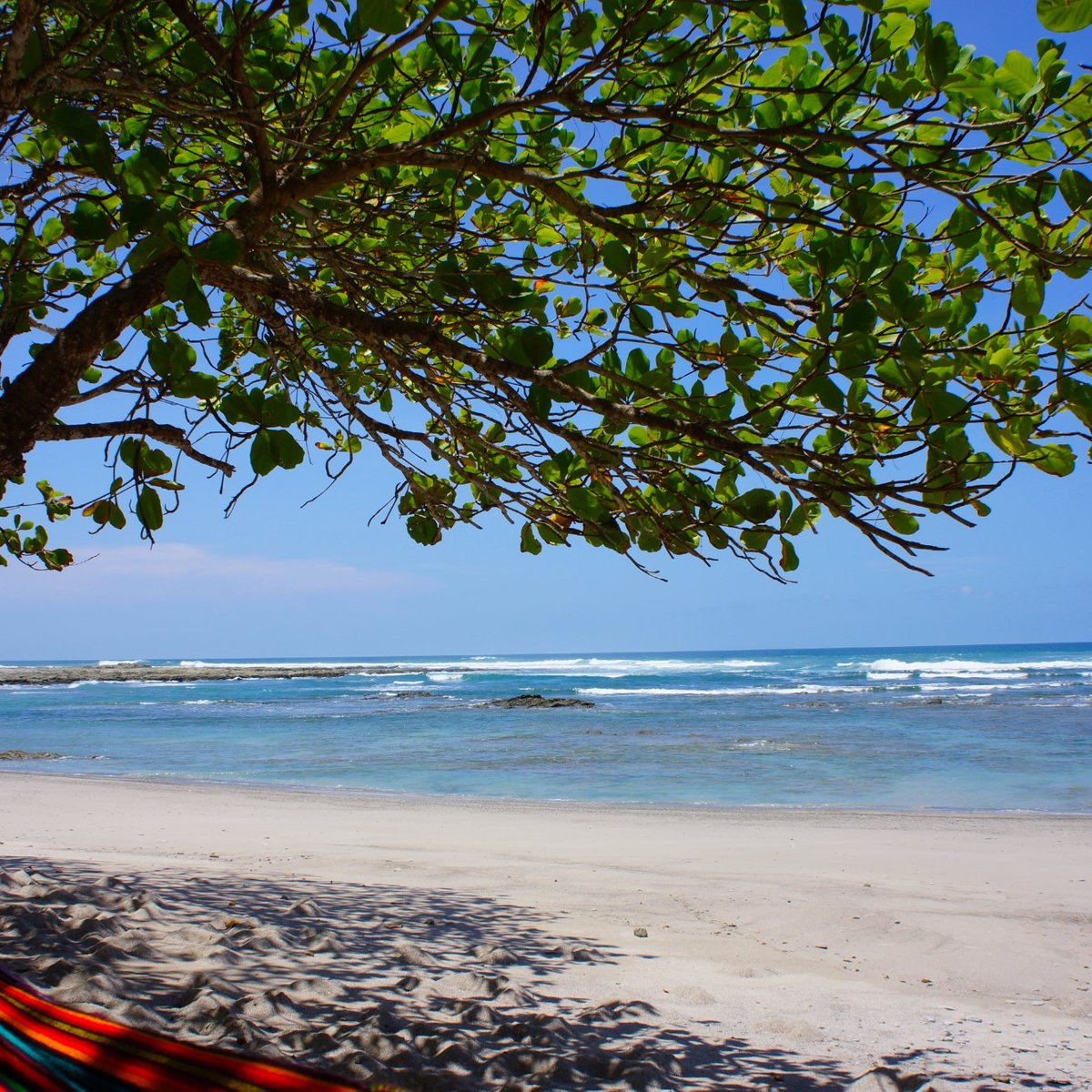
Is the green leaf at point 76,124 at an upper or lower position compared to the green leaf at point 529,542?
upper

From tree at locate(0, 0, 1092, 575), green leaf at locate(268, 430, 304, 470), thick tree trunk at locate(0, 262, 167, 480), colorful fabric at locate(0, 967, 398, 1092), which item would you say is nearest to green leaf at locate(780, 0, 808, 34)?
tree at locate(0, 0, 1092, 575)

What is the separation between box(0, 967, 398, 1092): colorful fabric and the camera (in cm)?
190

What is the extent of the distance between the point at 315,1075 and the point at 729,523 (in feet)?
5.42

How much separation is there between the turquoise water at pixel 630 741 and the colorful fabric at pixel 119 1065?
9.58 meters

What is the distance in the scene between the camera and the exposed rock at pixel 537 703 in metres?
27.9

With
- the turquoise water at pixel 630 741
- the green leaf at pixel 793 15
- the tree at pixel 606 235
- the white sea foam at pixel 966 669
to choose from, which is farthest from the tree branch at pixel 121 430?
the white sea foam at pixel 966 669

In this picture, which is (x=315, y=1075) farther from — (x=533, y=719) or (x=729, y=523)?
(x=533, y=719)

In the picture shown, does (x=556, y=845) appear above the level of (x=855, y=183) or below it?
below

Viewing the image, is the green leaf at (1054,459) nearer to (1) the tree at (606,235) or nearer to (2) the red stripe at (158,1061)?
(1) the tree at (606,235)

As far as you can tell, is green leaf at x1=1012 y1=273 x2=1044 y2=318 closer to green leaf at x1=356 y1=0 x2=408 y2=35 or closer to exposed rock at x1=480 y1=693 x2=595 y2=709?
green leaf at x1=356 y1=0 x2=408 y2=35

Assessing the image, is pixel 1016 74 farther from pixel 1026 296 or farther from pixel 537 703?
pixel 537 703

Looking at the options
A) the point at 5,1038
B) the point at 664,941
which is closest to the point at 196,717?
the point at 664,941

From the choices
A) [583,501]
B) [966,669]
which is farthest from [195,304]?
[966,669]

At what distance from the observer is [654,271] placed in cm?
282
